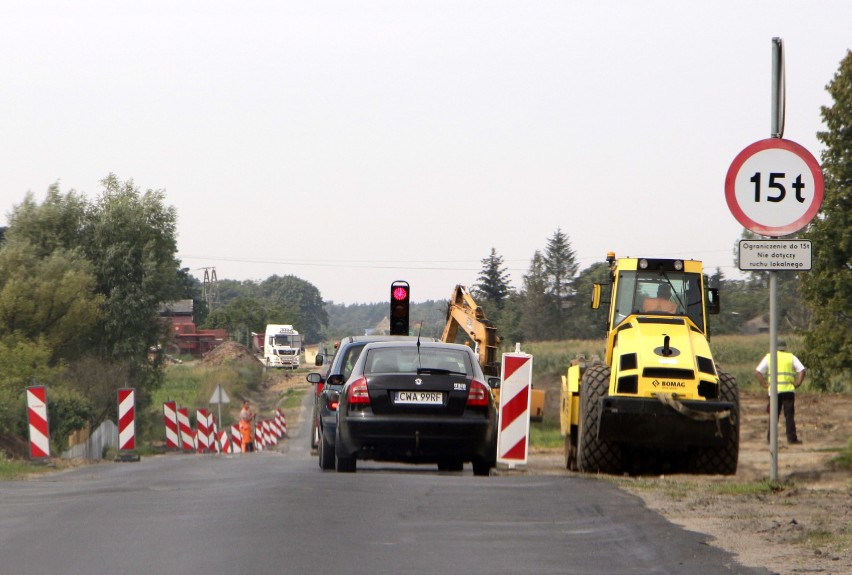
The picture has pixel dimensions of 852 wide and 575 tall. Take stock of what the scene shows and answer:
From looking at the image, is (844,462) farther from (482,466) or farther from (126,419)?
(126,419)

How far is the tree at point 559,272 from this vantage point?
136 metres

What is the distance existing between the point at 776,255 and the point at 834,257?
37485 mm

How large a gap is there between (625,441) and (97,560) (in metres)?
8.97

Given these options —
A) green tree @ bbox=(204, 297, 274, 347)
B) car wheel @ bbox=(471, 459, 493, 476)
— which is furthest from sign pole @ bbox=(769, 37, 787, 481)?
green tree @ bbox=(204, 297, 274, 347)

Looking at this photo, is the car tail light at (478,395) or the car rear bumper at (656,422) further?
the car rear bumper at (656,422)

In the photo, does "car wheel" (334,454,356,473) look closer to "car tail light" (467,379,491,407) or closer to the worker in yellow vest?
"car tail light" (467,379,491,407)

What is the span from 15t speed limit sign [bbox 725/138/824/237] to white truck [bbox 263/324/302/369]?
106572 millimetres

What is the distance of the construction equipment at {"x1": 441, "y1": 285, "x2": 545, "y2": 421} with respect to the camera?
2397 cm

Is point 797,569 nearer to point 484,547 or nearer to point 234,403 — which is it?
point 484,547

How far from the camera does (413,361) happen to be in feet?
49.2

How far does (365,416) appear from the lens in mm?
14656

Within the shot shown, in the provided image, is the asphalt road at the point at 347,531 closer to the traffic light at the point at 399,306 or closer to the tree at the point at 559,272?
the traffic light at the point at 399,306

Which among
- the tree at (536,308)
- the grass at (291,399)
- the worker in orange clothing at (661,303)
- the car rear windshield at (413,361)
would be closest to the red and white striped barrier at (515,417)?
the worker in orange clothing at (661,303)

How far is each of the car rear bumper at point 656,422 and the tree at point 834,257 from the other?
3271cm
